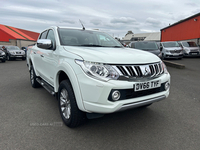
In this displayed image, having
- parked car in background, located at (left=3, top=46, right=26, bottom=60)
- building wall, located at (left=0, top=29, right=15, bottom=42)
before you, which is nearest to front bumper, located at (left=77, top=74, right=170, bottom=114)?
parked car in background, located at (left=3, top=46, right=26, bottom=60)

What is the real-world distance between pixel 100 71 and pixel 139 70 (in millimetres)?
604

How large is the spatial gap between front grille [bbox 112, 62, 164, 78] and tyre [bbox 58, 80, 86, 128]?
2.65 ft

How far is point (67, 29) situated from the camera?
386 centimetres

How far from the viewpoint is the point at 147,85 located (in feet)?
8.37

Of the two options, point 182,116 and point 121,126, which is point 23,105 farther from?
point 182,116

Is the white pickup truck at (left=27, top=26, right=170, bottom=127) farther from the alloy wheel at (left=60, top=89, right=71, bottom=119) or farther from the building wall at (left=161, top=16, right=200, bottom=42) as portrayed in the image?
the building wall at (left=161, top=16, right=200, bottom=42)

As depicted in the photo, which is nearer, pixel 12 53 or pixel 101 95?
pixel 101 95

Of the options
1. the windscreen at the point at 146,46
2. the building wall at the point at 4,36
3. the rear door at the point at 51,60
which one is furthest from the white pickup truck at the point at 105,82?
the building wall at the point at 4,36

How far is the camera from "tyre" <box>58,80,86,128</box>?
2.59 m

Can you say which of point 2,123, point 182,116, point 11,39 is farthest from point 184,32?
point 11,39

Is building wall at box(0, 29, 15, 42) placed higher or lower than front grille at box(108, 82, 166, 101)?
higher

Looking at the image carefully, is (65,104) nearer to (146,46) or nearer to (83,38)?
(83,38)

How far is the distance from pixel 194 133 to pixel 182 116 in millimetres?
668

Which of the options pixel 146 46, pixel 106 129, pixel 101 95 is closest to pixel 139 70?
pixel 101 95
